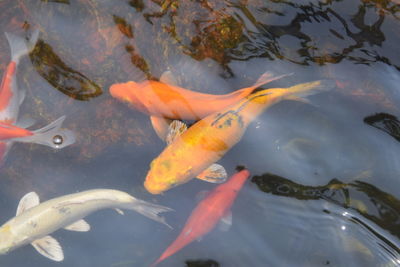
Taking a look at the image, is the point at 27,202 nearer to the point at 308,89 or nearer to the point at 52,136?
the point at 52,136

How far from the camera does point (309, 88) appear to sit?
376cm

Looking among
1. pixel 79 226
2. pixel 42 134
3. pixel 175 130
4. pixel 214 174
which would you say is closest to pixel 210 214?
pixel 214 174

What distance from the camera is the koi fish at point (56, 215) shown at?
376 cm

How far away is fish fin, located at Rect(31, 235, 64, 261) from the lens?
3.81 meters

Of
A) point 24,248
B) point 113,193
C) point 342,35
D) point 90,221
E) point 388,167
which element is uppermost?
point 342,35

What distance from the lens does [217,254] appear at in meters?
3.67

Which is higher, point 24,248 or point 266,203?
point 266,203

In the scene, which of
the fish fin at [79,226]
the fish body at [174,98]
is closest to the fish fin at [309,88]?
the fish body at [174,98]

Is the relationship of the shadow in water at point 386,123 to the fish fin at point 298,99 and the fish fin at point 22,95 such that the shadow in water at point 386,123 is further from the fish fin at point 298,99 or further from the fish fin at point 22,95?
the fish fin at point 22,95

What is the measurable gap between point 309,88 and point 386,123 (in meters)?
0.85

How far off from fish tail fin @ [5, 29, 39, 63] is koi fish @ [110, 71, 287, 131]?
3.14ft

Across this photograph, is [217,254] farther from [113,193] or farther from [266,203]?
[113,193]

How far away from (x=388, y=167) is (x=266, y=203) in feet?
4.08

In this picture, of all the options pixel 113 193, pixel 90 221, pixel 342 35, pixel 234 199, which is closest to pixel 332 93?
pixel 342 35
